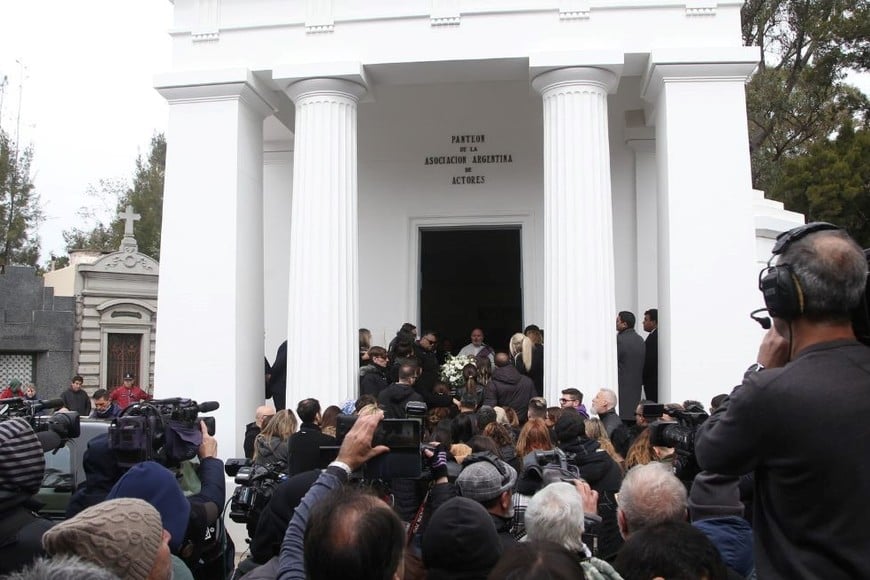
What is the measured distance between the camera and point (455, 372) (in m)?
12.4

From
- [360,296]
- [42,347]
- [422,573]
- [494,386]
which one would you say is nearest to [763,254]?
[494,386]

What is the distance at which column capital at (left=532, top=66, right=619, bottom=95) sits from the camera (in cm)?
1143

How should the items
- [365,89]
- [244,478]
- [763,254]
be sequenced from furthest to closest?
[763,254] < [365,89] < [244,478]

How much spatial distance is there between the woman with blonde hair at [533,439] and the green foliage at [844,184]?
68.3ft

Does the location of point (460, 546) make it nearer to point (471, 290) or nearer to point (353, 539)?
point (353, 539)

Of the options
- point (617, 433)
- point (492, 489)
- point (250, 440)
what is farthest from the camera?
point (250, 440)

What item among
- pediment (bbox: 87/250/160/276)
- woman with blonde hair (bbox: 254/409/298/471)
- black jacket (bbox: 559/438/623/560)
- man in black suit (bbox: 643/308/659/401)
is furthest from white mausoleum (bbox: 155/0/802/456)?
pediment (bbox: 87/250/160/276)

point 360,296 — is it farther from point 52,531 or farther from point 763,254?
point 52,531

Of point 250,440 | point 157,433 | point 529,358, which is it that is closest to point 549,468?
point 157,433

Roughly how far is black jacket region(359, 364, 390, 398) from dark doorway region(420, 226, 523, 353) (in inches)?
264

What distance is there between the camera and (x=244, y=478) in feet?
16.1

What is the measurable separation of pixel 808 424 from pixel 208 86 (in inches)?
438

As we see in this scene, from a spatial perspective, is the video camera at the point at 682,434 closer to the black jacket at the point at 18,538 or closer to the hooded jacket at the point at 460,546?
the hooded jacket at the point at 460,546

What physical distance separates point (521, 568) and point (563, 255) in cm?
911
